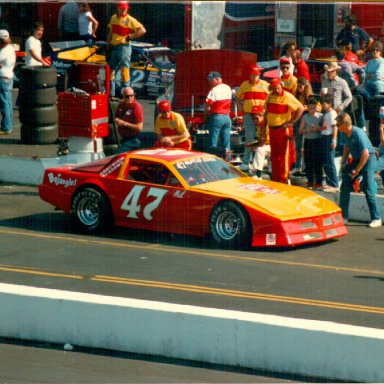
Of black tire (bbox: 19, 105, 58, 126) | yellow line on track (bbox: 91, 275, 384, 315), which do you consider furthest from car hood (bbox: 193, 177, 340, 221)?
black tire (bbox: 19, 105, 58, 126)

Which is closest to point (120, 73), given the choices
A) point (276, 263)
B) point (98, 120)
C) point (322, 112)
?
point (98, 120)

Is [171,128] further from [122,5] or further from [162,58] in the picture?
[162,58]

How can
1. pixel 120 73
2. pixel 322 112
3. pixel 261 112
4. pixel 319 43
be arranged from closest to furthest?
pixel 322 112
pixel 261 112
pixel 120 73
pixel 319 43

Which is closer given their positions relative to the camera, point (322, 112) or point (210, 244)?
point (210, 244)

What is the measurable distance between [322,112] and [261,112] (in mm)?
1440

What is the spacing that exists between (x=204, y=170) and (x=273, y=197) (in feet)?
3.70

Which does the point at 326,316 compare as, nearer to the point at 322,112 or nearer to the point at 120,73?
the point at 322,112

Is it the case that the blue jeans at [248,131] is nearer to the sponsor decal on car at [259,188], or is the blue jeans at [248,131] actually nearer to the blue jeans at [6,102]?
the sponsor decal on car at [259,188]

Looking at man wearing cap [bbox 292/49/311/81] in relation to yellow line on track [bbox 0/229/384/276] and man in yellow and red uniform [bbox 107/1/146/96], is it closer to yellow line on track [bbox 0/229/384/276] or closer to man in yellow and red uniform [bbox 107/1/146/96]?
man in yellow and red uniform [bbox 107/1/146/96]

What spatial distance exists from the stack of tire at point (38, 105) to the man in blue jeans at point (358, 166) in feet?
23.6

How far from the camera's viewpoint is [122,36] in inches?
914

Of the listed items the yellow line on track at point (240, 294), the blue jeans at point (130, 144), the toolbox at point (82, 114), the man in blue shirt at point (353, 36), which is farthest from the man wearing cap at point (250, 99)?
the man in blue shirt at point (353, 36)

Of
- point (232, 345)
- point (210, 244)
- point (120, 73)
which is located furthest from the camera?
point (120, 73)

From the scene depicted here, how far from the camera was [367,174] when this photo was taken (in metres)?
16.2
